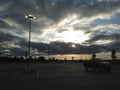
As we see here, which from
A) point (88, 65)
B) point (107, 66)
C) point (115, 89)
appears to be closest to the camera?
point (115, 89)

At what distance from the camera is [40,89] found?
1628cm

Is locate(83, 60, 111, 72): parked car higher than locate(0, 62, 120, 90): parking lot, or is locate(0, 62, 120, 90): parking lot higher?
locate(83, 60, 111, 72): parked car

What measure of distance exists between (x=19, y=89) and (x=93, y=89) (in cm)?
437

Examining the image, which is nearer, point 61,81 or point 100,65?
point 61,81

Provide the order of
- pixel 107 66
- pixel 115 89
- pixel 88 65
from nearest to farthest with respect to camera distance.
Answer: pixel 115 89 → pixel 107 66 → pixel 88 65

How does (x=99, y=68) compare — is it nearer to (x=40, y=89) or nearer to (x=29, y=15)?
(x=29, y=15)

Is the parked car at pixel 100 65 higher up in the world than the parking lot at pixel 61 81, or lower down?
higher up

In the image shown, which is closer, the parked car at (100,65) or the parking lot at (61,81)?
the parking lot at (61,81)

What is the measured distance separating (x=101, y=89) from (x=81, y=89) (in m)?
1.16

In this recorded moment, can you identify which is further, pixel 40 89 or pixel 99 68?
pixel 99 68

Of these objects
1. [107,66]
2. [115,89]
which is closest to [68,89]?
[115,89]

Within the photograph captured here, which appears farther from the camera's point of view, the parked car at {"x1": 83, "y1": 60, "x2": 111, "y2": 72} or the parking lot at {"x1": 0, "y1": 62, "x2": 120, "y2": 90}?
the parked car at {"x1": 83, "y1": 60, "x2": 111, "y2": 72}

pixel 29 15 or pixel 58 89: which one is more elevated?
pixel 29 15

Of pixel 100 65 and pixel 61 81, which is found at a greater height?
pixel 100 65
